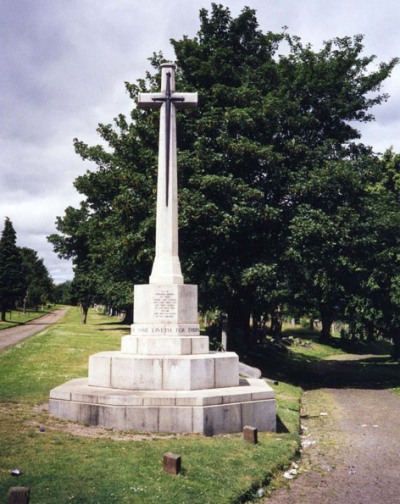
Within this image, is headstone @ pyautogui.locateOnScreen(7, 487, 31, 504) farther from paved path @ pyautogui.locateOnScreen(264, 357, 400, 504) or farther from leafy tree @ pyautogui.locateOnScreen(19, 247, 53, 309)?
leafy tree @ pyautogui.locateOnScreen(19, 247, 53, 309)

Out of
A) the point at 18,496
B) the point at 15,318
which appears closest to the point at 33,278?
the point at 15,318

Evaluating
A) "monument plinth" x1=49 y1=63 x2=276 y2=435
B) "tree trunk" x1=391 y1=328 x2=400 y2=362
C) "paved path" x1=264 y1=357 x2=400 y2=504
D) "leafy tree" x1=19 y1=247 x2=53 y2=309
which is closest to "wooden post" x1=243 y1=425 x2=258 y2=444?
"monument plinth" x1=49 y1=63 x2=276 y2=435

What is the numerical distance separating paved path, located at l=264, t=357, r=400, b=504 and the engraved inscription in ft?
14.0

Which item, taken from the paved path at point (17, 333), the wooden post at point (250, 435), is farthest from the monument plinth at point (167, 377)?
the paved path at point (17, 333)

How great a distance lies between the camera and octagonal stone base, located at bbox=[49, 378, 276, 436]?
350 inches

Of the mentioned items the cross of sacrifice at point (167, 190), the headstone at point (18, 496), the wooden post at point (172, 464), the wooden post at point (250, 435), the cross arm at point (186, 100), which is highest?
the cross arm at point (186, 100)

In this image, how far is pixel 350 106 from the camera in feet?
68.5

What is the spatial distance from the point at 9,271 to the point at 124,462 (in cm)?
5916

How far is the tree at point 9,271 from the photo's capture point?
5642 cm

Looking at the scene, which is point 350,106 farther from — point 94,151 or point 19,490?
point 19,490

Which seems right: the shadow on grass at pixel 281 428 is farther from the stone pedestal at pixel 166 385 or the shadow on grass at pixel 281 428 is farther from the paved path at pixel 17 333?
the paved path at pixel 17 333

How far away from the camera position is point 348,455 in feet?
28.8

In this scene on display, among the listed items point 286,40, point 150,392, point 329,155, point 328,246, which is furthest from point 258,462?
point 286,40

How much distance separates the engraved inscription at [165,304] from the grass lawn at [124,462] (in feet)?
10.1
